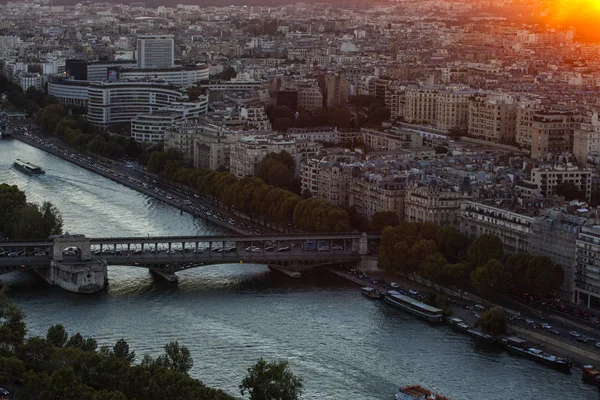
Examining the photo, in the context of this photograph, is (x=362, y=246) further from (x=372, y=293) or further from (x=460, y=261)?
(x=372, y=293)

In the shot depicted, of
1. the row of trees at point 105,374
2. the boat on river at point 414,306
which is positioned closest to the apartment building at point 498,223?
the boat on river at point 414,306

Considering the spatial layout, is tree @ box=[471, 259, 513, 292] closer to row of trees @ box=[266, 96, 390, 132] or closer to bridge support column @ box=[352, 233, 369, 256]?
bridge support column @ box=[352, 233, 369, 256]

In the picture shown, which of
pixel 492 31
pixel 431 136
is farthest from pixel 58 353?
pixel 492 31

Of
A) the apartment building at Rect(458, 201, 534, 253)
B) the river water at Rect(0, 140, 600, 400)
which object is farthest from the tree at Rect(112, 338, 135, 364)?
the apartment building at Rect(458, 201, 534, 253)

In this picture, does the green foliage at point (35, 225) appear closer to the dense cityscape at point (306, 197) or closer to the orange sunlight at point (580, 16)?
the dense cityscape at point (306, 197)

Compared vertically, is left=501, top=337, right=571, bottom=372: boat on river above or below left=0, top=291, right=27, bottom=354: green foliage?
below

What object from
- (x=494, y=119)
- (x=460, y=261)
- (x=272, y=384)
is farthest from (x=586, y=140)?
(x=272, y=384)

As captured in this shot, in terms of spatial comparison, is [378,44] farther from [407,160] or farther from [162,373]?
[162,373]
